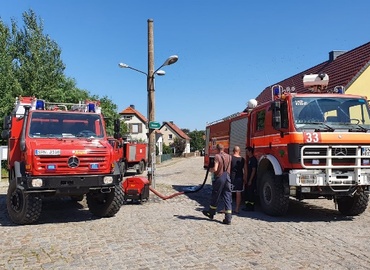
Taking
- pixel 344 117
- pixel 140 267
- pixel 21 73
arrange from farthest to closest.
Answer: pixel 21 73 → pixel 344 117 → pixel 140 267

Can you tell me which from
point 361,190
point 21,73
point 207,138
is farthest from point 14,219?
point 21,73

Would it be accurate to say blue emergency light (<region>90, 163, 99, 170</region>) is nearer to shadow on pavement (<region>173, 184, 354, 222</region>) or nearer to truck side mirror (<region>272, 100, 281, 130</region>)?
shadow on pavement (<region>173, 184, 354, 222</region>)

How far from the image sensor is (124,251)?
6.00m

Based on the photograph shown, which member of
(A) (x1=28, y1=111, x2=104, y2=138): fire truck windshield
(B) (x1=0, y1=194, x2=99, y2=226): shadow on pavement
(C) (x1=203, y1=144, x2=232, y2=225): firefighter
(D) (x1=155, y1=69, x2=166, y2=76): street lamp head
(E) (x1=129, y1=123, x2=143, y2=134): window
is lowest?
(B) (x1=0, y1=194, x2=99, y2=226): shadow on pavement

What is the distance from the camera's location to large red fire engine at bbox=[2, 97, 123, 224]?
305 inches

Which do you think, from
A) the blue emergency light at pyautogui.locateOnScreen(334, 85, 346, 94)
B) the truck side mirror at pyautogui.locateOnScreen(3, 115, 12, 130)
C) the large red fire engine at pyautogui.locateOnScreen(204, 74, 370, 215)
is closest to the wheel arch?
the large red fire engine at pyautogui.locateOnScreen(204, 74, 370, 215)

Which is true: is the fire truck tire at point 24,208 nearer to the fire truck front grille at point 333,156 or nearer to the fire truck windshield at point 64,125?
the fire truck windshield at point 64,125

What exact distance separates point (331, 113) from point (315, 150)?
1.17 m

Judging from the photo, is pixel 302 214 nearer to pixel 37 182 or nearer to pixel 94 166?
pixel 94 166

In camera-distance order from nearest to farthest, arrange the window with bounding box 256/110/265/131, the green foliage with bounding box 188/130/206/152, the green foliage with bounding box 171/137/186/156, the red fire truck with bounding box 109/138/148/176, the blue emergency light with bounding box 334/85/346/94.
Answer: the blue emergency light with bounding box 334/85/346/94, the window with bounding box 256/110/265/131, the red fire truck with bounding box 109/138/148/176, the green foliage with bounding box 171/137/186/156, the green foliage with bounding box 188/130/206/152

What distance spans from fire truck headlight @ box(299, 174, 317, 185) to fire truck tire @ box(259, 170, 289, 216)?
27.2 inches

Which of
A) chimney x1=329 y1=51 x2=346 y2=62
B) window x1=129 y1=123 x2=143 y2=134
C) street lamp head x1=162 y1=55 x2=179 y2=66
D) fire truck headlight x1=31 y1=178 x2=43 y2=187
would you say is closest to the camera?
fire truck headlight x1=31 y1=178 x2=43 y2=187

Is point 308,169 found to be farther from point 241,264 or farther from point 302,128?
point 241,264

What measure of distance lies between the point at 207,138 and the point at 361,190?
27.6ft
